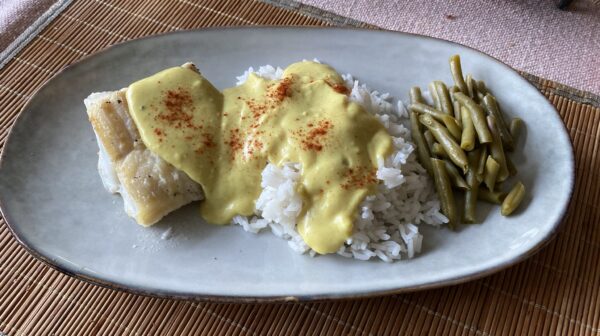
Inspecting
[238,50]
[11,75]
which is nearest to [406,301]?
[238,50]

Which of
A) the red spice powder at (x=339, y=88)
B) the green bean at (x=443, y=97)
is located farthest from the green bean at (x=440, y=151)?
the red spice powder at (x=339, y=88)

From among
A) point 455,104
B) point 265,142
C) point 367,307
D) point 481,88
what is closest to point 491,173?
point 455,104

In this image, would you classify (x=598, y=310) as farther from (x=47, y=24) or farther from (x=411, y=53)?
(x=47, y=24)

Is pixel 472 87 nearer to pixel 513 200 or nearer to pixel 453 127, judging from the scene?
pixel 453 127

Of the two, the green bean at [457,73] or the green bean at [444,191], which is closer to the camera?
the green bean at [444,191]

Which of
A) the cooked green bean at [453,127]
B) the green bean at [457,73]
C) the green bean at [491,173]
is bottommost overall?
the green bean at [491,173]

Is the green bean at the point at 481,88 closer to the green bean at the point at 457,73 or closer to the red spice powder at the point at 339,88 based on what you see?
the green bean at the point at 457,73

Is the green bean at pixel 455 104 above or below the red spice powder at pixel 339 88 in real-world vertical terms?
below
